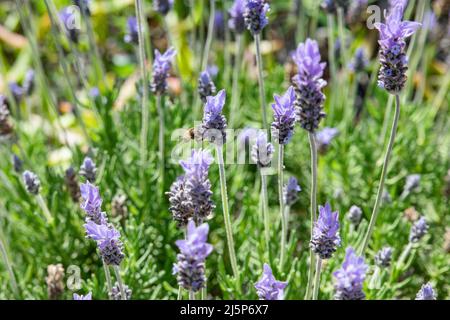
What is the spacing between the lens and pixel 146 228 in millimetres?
2109

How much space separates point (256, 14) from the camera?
162cm

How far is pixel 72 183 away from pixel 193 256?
1039 millimetres

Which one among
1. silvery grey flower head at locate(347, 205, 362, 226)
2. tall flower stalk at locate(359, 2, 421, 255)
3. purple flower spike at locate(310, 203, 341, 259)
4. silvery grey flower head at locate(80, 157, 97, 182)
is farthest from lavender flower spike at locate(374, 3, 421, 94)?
silvery grey flower head at locate(80, 157, 97, 182)

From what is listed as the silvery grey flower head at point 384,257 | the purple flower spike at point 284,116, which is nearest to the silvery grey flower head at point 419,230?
the silvery grey flower head at point 384,257

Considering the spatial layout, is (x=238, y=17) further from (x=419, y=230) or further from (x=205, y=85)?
(x=419, y=230)

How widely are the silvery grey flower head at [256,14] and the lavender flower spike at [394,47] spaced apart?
36cm

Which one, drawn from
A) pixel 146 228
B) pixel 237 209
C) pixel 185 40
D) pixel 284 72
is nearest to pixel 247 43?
pixel 185 40

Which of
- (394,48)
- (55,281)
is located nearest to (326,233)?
(394,48)

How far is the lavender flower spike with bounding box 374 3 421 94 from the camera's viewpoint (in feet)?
4.26

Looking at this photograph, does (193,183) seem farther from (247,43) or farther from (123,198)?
(247,43)

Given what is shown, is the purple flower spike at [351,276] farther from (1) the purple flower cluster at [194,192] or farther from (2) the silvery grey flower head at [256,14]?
(2) the silvery grey flower head at [256,14]

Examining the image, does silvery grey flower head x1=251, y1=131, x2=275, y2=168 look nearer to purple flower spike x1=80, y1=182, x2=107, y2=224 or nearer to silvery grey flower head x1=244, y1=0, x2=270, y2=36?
silvery grey flower head x1=244, y1=0, x2=270, y2=36

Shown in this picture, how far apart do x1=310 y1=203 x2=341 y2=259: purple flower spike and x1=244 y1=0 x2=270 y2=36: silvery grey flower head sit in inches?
21.4

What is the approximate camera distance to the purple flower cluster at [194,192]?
1268mm
